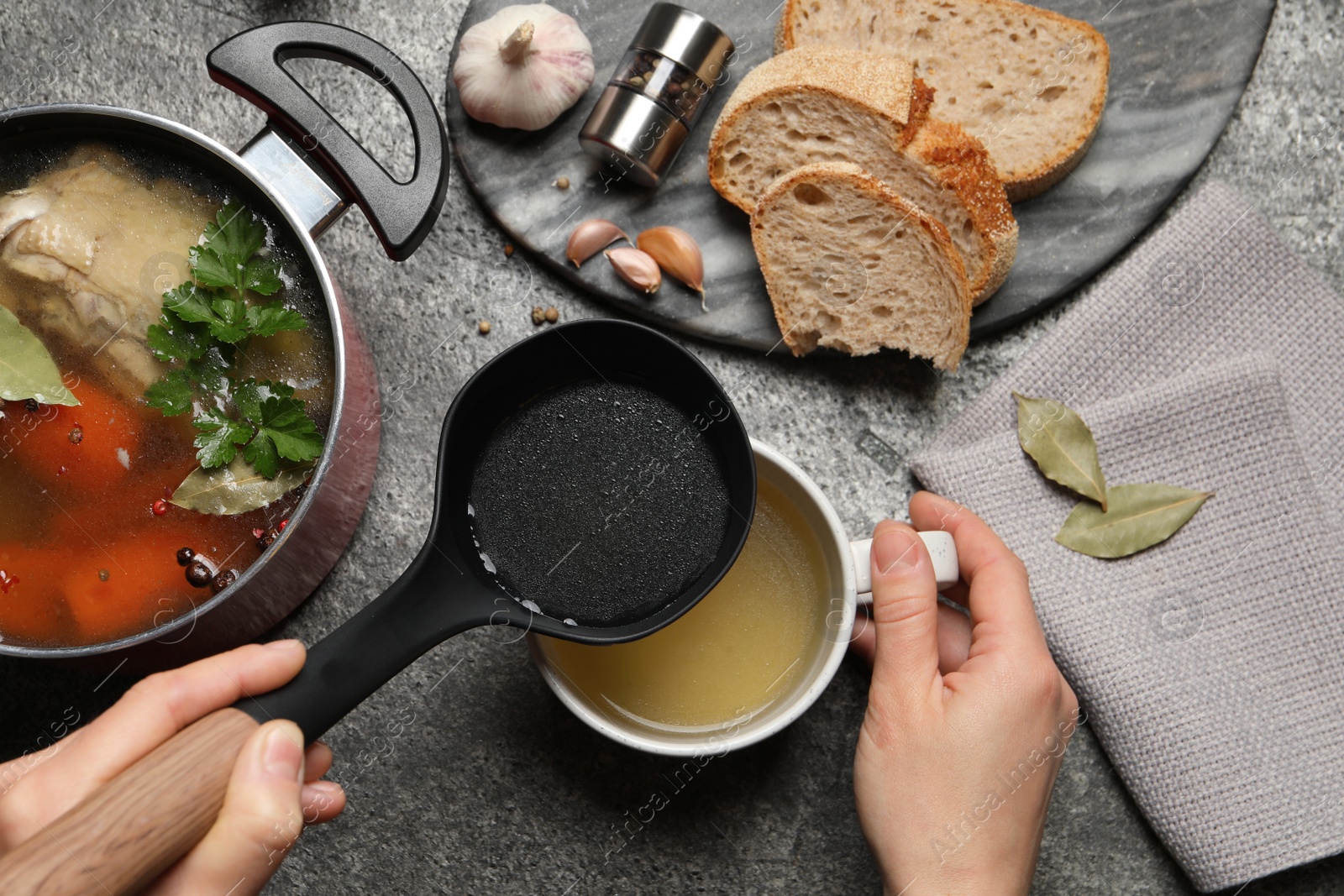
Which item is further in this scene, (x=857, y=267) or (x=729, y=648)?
(x=857, y=267)

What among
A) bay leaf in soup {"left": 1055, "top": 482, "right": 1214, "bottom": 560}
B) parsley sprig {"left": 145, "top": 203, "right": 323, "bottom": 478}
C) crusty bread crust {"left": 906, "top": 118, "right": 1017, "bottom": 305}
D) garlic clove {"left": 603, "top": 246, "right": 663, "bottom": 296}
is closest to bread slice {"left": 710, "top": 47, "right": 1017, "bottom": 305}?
crusty bread crust {"left": 906, "top": 118, "right": 1017, "bottom": 305}

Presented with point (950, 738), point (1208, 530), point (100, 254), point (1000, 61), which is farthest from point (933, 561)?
point (100, 254)

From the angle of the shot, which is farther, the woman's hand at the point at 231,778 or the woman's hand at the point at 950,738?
the woman's hand at the point at 950,738

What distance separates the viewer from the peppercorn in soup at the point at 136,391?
811mm

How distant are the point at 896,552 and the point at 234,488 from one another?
604mm

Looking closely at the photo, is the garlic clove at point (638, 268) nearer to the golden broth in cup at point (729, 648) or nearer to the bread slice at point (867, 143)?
Answer: the bread slice at point (867, 143)

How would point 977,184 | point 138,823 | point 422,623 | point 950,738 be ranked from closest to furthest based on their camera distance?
point 138,823
point 422,623
point 950,738
point 977,184

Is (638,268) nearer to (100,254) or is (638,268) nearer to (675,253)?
(675,253)

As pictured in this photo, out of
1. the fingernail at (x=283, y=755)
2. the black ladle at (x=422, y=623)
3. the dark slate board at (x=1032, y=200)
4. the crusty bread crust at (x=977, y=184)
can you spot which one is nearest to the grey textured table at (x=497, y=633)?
the dark slate board at (x=1032, y=200)

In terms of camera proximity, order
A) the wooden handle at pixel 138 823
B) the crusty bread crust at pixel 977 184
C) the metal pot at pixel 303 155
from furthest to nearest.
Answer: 1. the crusty bread crust at pixel 977 184
2. the metal pot at pixel 303 155
3. the wooden handle at pixel 138 823

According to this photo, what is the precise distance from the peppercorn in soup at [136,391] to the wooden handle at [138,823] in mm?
211

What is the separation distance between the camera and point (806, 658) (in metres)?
0.87

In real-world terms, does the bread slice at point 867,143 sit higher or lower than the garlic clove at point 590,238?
higher

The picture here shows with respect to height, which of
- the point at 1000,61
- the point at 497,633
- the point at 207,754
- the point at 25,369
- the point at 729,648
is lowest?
the point at 497,633
